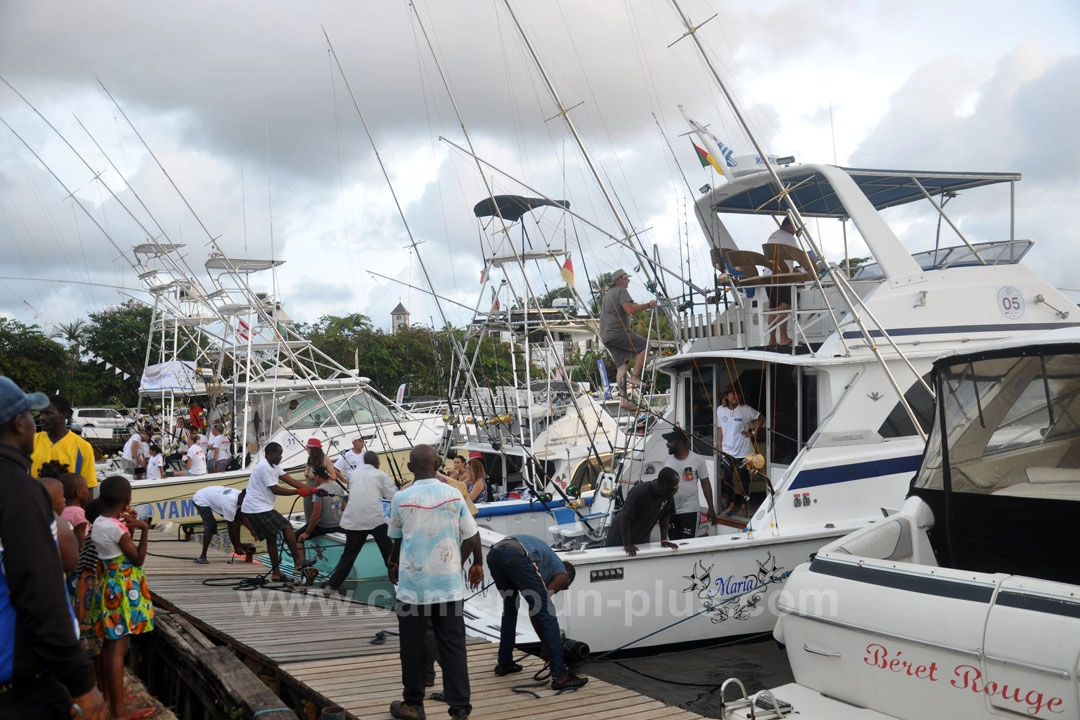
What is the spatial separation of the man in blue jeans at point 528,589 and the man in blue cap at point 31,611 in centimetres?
322

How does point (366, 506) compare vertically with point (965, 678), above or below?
above

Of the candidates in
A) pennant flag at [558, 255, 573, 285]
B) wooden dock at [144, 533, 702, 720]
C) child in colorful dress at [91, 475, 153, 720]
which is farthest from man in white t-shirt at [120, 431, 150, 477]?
child in colorful dress at [91, 475, 153, 720]

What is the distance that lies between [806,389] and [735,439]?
3.06 ft

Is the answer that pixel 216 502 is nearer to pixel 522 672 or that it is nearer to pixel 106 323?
pixel 522 672

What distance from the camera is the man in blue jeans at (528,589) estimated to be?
5441 mm

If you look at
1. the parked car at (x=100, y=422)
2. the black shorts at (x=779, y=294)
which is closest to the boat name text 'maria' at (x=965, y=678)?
the black shorts at (x=779, y=294)

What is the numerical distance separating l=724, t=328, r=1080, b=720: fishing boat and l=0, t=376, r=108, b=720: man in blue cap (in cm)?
302

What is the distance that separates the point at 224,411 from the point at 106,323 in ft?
96.4

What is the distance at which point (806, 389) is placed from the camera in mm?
8750

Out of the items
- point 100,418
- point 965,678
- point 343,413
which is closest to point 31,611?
point 965,678

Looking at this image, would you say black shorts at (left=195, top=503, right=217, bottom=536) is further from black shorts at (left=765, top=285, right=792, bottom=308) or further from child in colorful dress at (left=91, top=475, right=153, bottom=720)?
black shorts at (left=765, top=285, right=792, bottom=308)

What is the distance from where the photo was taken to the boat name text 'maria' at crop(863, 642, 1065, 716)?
355cm

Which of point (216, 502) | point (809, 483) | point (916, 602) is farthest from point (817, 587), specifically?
point (216, 502)

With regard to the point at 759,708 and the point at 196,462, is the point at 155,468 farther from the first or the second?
the point at 759,708
